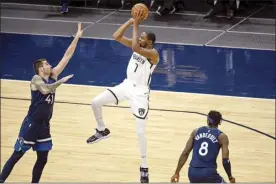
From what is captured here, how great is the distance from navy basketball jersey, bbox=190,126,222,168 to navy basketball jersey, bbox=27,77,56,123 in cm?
231

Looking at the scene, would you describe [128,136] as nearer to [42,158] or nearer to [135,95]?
[42,158]

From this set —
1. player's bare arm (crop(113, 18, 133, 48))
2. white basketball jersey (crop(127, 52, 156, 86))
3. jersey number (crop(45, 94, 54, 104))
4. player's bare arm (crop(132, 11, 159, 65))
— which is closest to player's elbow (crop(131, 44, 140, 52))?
player's bare arm (crop(132, 11, 159, 65))

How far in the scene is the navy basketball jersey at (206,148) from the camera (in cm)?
1100

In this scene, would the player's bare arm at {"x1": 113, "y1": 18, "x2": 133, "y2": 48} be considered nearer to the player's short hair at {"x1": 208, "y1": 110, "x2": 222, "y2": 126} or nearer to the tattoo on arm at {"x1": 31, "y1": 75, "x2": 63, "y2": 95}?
the tattoo on arm at {"x1": 31, "y1": 75, "x2": 63, "y2": 95}

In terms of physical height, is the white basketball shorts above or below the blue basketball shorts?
above

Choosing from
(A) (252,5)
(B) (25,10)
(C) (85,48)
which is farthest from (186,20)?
(B) (25,10)

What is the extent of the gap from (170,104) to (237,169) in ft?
11.9

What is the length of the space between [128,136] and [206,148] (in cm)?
514

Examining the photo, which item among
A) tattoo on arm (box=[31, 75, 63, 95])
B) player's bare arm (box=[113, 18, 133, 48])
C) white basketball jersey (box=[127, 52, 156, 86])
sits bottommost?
tattoo on arm (box=[31, 75, 63, 95])

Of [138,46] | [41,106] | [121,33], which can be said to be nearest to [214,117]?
[138,46]

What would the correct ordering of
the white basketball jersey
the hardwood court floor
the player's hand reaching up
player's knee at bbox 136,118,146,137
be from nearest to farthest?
1. the player's hand reaching up
2. the white basketball jersey
3. player's knee at bbox 136,118,146,137
4. the hardwood court floor

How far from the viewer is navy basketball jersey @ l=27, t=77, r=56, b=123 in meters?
11.4

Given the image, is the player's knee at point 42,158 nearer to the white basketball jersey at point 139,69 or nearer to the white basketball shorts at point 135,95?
the white basketball shorts at point 135,95

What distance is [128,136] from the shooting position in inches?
630
